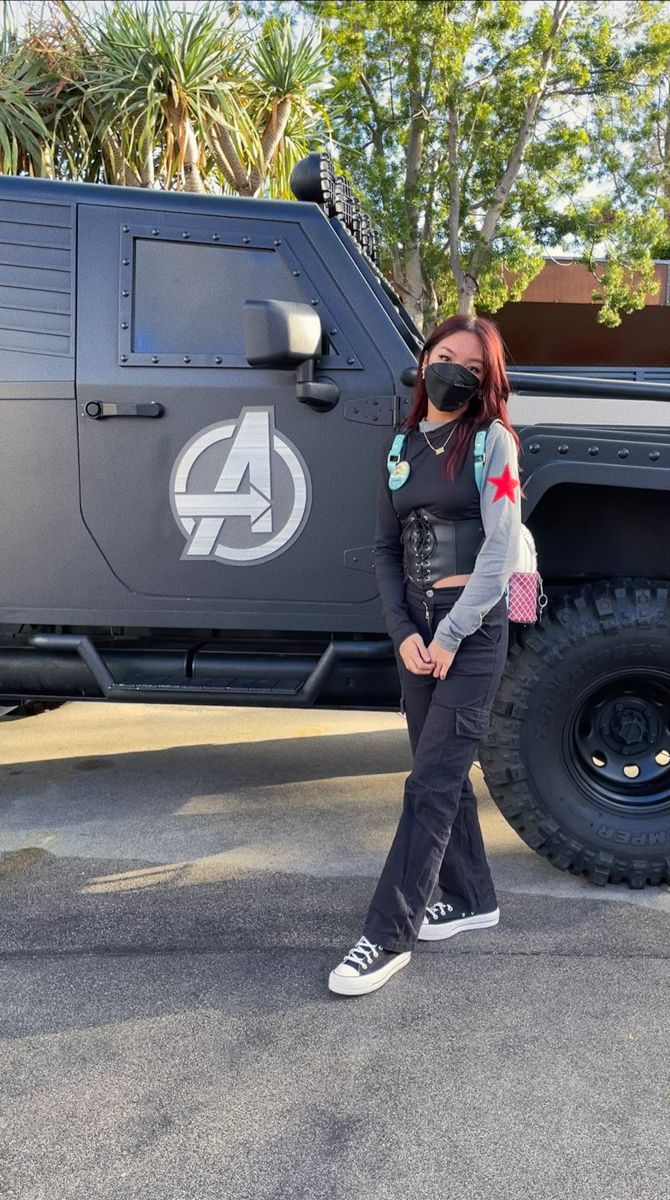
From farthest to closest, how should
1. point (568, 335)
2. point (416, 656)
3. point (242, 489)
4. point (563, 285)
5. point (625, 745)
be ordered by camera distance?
point (563, 285) → point (568, 335) → point (625, 745) → point (242, 489) → point (416, 656)

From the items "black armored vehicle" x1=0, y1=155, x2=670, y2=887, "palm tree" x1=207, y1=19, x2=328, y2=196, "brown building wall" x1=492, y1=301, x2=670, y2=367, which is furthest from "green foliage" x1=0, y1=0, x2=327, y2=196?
"black armored vehicle" x1=0, y1=155, x2=670, y2=887

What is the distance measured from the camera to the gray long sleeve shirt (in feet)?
8.28

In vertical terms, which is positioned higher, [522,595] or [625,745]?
[522,595]

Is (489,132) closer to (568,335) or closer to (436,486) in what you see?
(568,335)

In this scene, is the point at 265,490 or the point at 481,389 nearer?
the point at 481,389

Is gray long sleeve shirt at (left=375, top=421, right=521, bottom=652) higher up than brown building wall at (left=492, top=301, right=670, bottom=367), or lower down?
lower down

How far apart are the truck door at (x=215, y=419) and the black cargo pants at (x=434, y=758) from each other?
0.62 meters

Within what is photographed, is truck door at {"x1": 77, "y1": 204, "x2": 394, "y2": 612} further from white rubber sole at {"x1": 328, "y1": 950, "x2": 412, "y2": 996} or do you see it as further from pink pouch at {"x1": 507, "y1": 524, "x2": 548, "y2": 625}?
white rubber sole at {"x1": 328, "y1": 950, "x2": 412, "y2": 996}

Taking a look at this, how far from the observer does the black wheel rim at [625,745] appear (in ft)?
10.8

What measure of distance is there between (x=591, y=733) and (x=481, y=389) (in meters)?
1.25

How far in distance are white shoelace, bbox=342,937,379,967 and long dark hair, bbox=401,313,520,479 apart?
1.23m

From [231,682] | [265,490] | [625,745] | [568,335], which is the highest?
[568,335]

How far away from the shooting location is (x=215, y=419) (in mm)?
3219

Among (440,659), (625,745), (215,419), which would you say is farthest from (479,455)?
(625,745)
